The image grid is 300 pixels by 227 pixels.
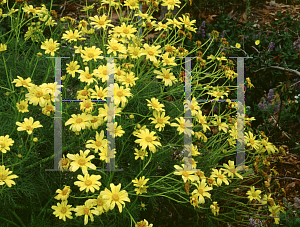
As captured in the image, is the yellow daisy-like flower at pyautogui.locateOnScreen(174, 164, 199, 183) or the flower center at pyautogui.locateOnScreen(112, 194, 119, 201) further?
the yellow daisy-like flower at pyautogui.locateOnScreen(174, 164, 199, 183)

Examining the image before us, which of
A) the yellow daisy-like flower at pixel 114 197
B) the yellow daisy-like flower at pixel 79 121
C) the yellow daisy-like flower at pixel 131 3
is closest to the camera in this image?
the yellow daisy-like flower at pixel 114 197

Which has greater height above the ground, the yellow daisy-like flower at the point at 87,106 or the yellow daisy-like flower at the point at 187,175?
the yellow daisy-like flower at the point at 87,106

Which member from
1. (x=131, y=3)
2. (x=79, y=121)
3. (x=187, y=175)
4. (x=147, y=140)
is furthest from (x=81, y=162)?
(x=131, y=3)

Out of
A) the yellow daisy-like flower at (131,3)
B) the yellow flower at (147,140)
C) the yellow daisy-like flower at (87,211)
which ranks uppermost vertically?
the yellow daisy-like flower at (131,3)

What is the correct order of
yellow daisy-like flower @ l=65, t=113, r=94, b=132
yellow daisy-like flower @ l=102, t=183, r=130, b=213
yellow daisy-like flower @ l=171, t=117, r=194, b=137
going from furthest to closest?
1. yellow daisy-like flower @ l=171, t=117, r=194, b=137
2. yellow daisy-like flower @ l=65, t=113, r=94, b=132
3. yellow daisy-like flower @ l=102, t=183, r=130, b=213

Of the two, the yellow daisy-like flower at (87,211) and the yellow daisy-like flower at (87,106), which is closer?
the yellow daisy-like flower at (87,211)

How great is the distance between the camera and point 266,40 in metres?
3.60

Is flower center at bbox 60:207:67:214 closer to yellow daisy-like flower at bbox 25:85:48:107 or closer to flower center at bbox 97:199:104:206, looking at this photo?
flower center at bbox 97:199:104:206

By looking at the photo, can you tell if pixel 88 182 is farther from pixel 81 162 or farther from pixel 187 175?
pixel 187 175

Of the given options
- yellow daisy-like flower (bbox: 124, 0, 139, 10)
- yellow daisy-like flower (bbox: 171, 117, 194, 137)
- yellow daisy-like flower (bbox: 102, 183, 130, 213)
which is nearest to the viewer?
yellow daisy-like flower (bbox: 102, 183, 130, 213)

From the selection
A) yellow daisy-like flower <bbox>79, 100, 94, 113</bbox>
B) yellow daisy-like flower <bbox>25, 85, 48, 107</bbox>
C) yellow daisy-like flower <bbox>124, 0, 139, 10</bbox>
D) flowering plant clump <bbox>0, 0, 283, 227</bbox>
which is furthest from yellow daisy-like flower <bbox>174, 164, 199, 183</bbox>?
yellow daisy-like flower <bbox>124, 0, 139, 10</bbox>

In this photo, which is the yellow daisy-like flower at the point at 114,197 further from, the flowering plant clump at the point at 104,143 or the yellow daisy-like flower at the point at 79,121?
the yellow daisy-like flower at the point at 79,121

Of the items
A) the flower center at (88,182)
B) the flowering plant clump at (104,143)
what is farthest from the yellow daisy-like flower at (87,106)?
the flower center at (88,182)

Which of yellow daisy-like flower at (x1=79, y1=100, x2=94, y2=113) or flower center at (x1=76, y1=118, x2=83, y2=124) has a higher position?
yellow daisy-like flower at (x1=79, y1=100, x2=94, y2=113)
